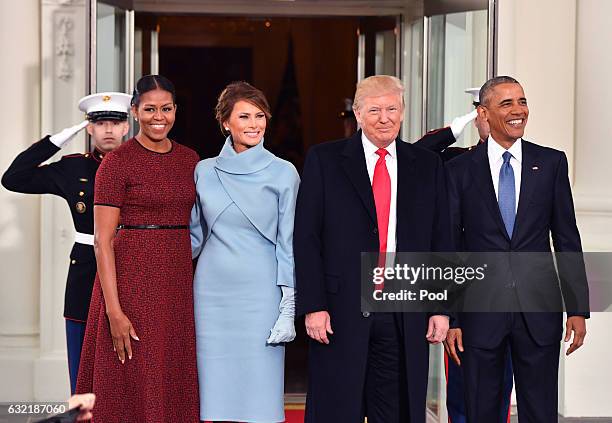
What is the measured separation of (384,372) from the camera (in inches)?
138

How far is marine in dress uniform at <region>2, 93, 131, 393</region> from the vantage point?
163 inches

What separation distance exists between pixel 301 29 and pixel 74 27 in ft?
20.7

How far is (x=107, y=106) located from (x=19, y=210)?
6.53 feet

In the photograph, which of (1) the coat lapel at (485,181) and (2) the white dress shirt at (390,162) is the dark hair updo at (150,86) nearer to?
(2) the white dress shirt at (390,162)

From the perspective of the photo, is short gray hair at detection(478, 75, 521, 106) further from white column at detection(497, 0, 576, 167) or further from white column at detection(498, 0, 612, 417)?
white column at detection(497, 0, 576, 167)

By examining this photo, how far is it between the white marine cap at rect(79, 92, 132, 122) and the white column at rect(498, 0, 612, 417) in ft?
7.53

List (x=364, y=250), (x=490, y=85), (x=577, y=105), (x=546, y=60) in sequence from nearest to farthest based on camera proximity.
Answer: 1. (x=364, y=250)
2. (x=490, y=85)
3. (x=577, y=105)
4. (x=546, y=60)

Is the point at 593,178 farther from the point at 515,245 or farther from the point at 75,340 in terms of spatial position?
the point at 75,340

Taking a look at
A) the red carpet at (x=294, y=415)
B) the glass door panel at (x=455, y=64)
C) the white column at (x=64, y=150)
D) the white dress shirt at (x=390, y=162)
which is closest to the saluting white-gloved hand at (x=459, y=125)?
the glass door panel at (x=455, y=64)

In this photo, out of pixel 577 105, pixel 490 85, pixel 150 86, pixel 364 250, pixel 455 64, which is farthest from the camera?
pixel 577 105

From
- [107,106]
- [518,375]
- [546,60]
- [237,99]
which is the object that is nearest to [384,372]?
[518,375]

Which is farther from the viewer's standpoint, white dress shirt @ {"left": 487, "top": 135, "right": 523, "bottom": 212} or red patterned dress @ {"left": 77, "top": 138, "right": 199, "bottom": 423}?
white dress shirt @ {"left": 487, "top": 135, "right": 523, "bottom": 212}

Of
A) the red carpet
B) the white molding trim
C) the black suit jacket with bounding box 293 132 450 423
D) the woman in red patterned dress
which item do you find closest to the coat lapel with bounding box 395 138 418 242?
the black suit jacket with bounding box 293 132 450 423

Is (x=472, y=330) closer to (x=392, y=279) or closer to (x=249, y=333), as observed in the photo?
(x=392, y=279)
